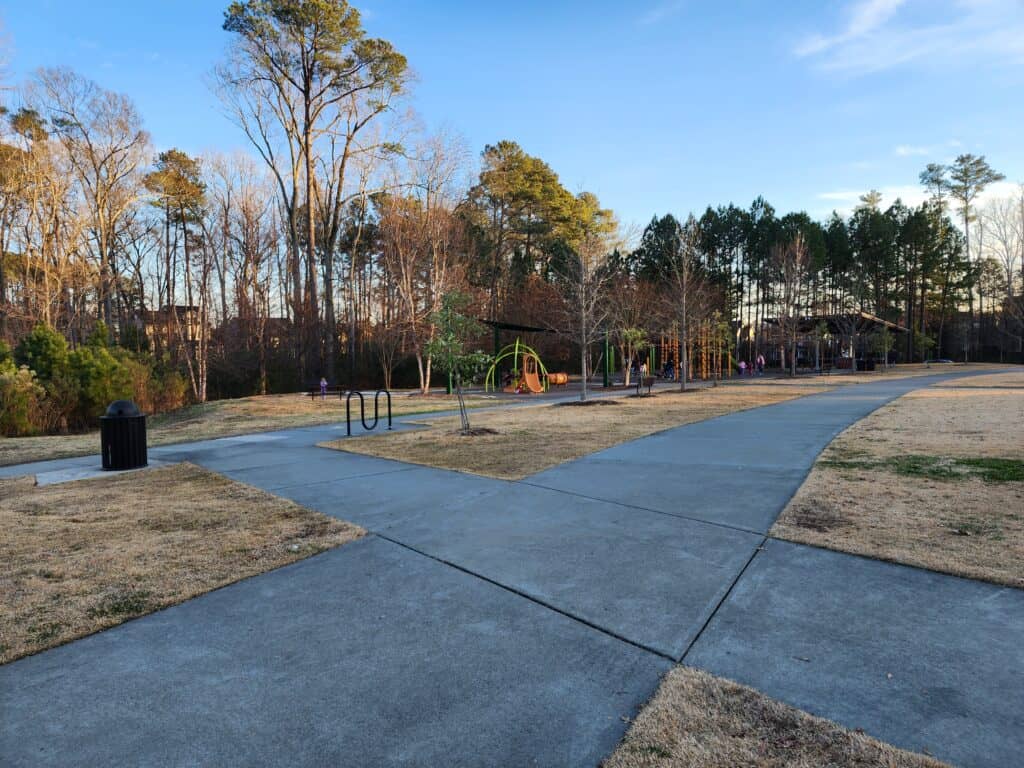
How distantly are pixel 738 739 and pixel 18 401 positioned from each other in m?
19.5

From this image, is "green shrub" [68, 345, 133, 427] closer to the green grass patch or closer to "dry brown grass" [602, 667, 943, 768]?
the green grass patch

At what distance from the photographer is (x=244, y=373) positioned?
28938 millimetres

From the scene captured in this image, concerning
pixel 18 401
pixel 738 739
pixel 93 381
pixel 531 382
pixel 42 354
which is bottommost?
pixel 738 739

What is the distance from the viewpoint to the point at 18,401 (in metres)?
15.2

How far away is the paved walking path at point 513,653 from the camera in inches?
76.6

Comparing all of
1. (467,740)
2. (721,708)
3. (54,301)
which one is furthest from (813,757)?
(54,301)

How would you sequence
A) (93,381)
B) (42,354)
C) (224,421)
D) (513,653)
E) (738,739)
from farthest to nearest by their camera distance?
(93,381)
(42,354)
(224,421)
(513,653)
(738,739)

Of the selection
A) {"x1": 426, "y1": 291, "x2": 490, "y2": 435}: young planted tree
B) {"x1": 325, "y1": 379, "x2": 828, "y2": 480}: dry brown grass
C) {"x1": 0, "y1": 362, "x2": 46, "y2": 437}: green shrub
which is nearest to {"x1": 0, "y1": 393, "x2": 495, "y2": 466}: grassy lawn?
{"x1": 0, "y1": 362, "x2": 46, "y2": 437}: green shrub

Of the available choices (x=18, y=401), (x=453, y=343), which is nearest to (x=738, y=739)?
(x=453, y=343)

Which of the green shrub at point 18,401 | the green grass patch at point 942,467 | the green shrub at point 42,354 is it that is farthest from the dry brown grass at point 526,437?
the green shrub at point 42,354

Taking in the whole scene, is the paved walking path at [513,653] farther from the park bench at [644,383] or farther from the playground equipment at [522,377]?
the playground equipment at [522,377]

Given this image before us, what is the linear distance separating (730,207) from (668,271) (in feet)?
44.4

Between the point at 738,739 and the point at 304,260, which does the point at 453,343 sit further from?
the point at 304,260

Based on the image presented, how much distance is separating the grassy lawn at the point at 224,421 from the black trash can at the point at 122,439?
7.98ft
